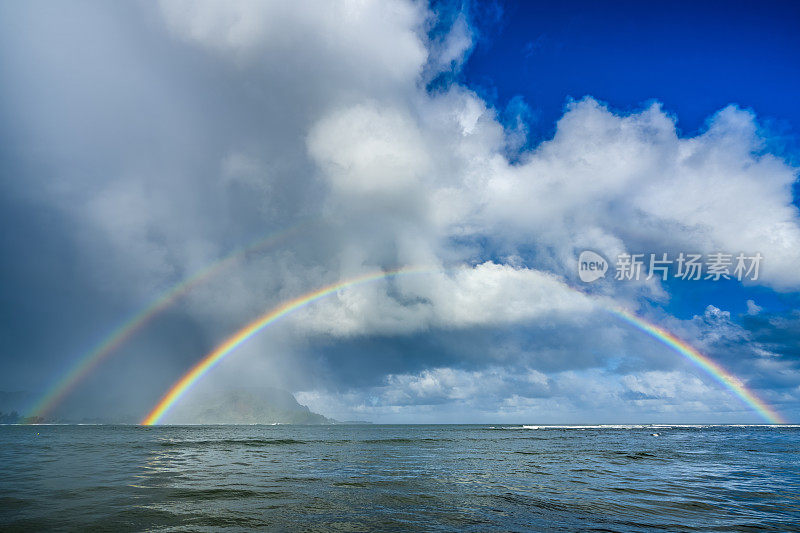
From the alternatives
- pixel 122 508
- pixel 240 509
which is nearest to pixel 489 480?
pixel 240 509

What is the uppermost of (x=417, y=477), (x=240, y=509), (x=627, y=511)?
(x=627, y=511)

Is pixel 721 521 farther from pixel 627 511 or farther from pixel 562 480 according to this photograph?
pixel 562 480

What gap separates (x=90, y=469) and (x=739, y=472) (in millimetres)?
44090

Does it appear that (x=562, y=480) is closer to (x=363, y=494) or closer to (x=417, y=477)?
(x=417, y=477)

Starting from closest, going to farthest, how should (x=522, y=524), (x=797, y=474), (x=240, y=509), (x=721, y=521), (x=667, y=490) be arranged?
(x=522, y=524)
(x=721, y=521)
(x=240, y=509)
(x=667, y=490)
(x=797, y=474)

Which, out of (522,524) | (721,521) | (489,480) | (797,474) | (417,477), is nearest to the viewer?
(522,524)

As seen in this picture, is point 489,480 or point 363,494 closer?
point 363,494

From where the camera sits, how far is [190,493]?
64.2 ft

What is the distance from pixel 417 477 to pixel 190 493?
12785 millimetres

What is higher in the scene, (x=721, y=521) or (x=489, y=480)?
(x=721, y=521)

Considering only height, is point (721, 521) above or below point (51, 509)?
above

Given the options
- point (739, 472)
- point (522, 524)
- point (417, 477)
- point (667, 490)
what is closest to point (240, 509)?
point (522, 524)

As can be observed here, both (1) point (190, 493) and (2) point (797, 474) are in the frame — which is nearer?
(1) point (190, 493)

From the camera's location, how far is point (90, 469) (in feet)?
99.2
